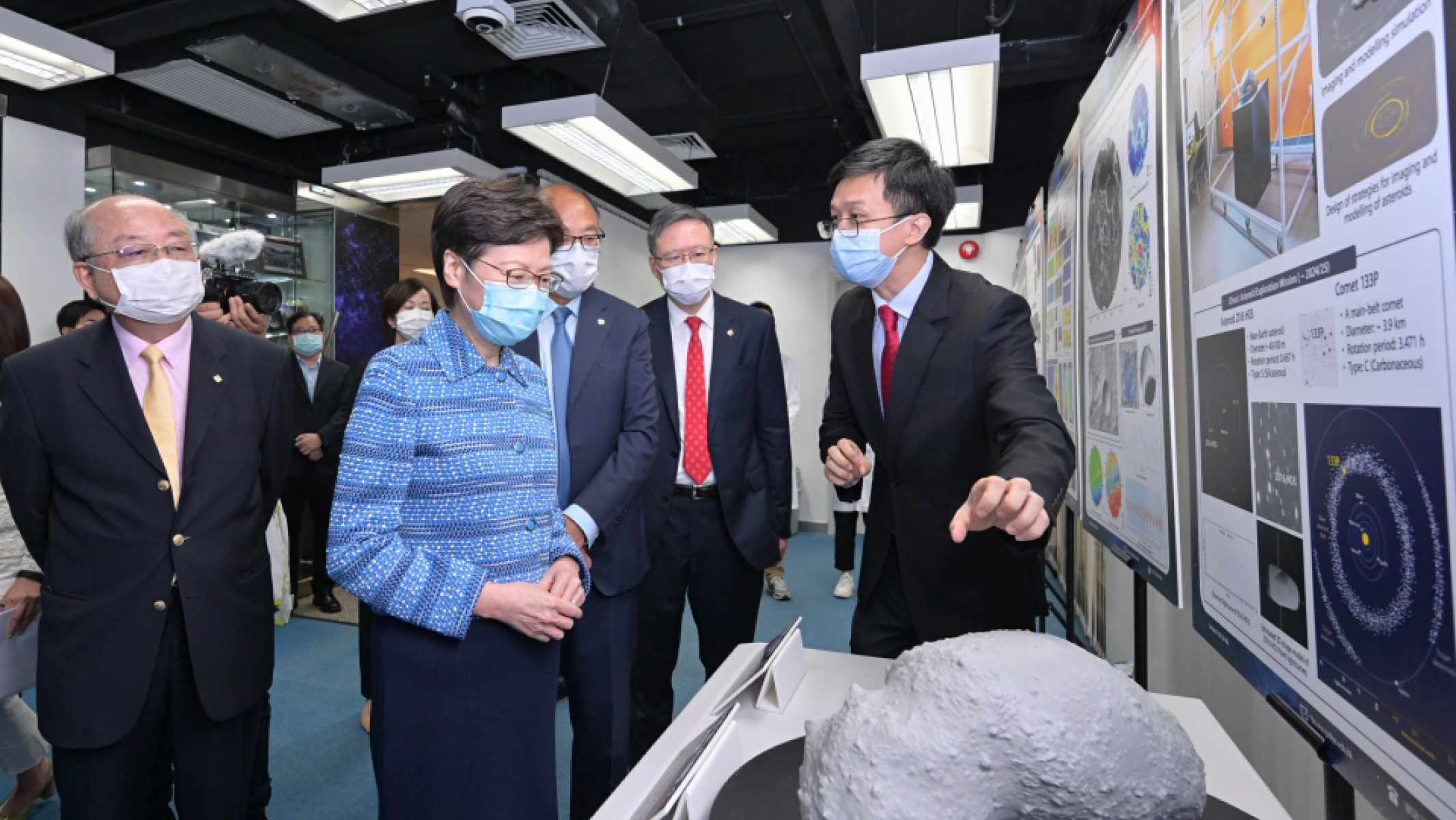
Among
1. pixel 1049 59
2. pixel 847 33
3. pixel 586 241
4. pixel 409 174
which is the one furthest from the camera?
pixel 409 174

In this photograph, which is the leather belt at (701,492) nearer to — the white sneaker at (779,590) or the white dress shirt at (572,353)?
the white dress shirt at (572,353)

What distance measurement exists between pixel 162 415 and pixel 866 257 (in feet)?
5.17

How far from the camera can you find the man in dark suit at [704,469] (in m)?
2.29

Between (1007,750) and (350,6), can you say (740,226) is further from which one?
(1007,750)

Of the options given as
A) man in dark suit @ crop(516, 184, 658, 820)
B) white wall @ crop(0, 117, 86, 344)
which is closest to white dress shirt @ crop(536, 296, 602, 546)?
man in dark suit @ crop(516, 184, 658, 820)

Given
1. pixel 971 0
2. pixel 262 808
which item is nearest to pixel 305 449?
pixel 262 808

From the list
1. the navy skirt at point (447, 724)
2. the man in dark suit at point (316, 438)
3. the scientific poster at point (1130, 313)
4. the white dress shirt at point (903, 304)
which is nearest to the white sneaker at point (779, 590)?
the man in dark suit at point (316, 438)

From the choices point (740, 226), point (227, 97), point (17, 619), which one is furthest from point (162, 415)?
point (740, 226)

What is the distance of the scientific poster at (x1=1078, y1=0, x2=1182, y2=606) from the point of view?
5.30 feet

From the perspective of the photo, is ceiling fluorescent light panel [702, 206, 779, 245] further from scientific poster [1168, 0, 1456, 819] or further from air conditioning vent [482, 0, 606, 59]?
scientific poster [1168, 0, 1456, 819]

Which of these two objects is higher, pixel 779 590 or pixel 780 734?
pixel 780 734

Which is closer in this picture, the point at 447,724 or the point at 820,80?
the point at 447,724

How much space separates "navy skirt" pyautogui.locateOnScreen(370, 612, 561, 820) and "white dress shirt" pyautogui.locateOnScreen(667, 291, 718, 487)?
3.34 ft

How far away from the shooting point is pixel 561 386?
1.90 meters
